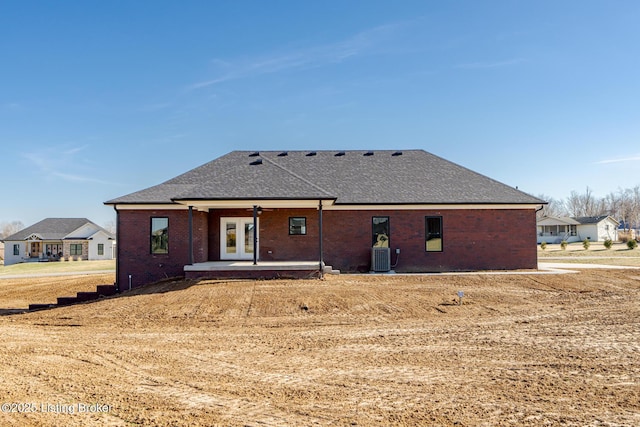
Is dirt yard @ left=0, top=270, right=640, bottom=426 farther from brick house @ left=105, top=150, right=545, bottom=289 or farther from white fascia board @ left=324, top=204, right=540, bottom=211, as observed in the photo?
white fascia board @ left=324, top=204, right=540, bottom=211

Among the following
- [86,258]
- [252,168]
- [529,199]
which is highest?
[252,168]

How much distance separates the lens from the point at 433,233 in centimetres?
2036

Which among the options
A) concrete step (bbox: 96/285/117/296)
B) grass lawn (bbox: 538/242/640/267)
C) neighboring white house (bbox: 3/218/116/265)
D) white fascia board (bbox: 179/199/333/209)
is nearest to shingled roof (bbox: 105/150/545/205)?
white fascia board (bbox: 179/199/333/209)

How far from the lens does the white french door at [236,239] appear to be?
20.4m

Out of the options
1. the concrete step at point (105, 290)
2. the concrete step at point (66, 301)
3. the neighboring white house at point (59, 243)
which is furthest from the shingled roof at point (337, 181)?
the neighboring white house at point (59, 243)

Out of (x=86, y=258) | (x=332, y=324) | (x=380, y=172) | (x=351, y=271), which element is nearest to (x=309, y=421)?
(x=332, y=324)

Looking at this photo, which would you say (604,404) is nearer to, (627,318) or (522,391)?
(522,391)

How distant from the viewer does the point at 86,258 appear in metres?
52.0

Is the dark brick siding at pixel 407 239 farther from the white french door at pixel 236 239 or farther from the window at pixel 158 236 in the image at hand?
the window at pixel 158 236

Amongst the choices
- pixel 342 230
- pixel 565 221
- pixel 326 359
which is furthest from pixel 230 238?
pixel 565 221

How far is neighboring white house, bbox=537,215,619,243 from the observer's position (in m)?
64.6

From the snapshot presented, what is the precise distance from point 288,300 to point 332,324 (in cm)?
275

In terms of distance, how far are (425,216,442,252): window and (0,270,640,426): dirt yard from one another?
564cm

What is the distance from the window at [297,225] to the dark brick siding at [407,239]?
0.17 m
